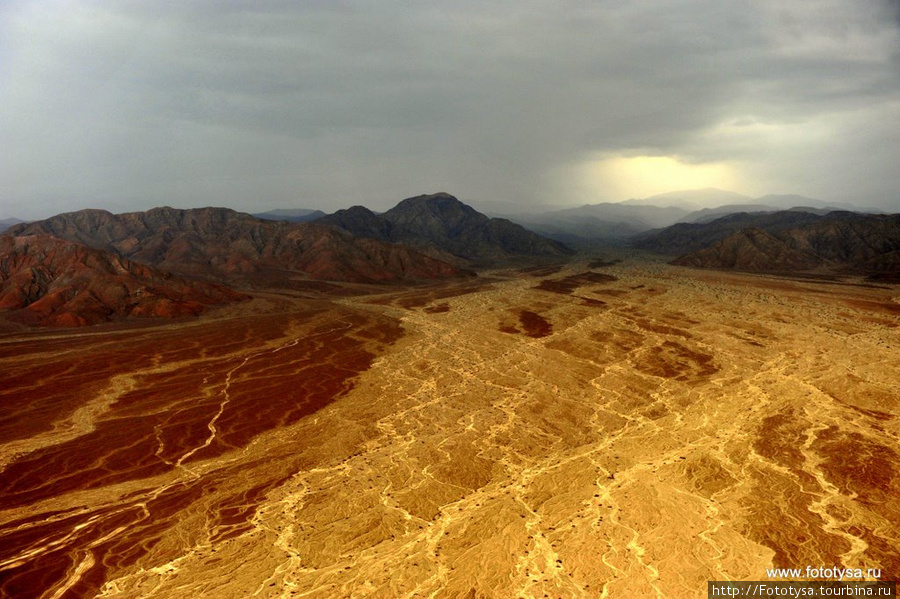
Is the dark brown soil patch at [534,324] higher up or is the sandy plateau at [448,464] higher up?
the dark brown soil patch at [534,324]

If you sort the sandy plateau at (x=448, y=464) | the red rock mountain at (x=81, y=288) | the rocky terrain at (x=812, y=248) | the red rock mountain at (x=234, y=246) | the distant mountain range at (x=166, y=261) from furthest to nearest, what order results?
the rocky terrain at (x=812, y=248)
the red rock mountain at (x=234, y=246)
the distant mountain range at (x=166, y=261)
the red rock mountain at (x=81, y=288)
the sandy plateau at (x=448, y=464)

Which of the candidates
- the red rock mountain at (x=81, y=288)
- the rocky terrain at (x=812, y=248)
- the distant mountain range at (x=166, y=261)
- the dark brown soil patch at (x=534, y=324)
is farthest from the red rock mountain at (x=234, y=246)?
the rocky terrain at (x=812, y=248)

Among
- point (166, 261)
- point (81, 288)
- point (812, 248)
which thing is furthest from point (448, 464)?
point (812, 248)

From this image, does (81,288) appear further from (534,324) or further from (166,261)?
(534,324)

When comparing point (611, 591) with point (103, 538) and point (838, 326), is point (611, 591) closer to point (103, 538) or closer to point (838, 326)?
point (103, 538)

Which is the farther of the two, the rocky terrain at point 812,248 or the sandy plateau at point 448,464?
the rocky terrain at point 812,248

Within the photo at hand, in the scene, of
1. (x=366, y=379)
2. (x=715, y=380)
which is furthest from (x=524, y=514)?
(x=715, y=380)

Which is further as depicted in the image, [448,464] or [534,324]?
[534,324]

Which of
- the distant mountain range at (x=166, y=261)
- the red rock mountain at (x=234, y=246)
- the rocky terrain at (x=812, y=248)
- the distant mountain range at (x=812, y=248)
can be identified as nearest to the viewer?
the distant mountain range at (x=166, y=261)

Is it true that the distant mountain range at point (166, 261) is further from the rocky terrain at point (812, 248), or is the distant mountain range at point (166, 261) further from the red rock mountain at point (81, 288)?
the rocky terrain at point (812, 248)
